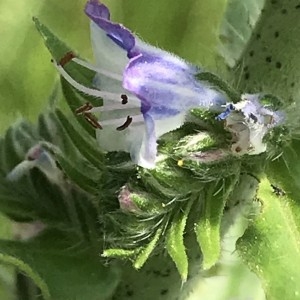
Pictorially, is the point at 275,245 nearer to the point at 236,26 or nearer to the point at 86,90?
the point at 86,90

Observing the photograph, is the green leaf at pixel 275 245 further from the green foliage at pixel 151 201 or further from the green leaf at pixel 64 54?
the green leaf at pixel 64 54

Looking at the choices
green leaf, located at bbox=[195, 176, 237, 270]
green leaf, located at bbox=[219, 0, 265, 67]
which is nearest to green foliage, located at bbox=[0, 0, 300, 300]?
green leaf, located at bbox=[195, 176, 237, 270]

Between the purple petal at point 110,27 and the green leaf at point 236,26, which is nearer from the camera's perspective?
the purple petal at point 110,27

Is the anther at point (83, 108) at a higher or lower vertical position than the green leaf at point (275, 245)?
higher

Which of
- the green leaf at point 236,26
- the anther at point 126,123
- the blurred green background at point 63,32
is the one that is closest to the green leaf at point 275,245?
the anther at point 126,123

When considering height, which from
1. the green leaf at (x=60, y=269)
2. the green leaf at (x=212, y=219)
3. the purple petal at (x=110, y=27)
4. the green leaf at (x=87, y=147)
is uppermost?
the purple petal at (x=110, y=27)

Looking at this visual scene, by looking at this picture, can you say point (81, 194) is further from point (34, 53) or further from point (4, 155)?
point (34, 53)

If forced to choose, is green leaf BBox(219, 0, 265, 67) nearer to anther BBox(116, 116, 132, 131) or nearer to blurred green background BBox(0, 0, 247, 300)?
blurred green background BBox(0, 0, 247, 300)

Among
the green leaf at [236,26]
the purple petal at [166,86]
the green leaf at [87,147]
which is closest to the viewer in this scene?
the purple petal at [166,86]
